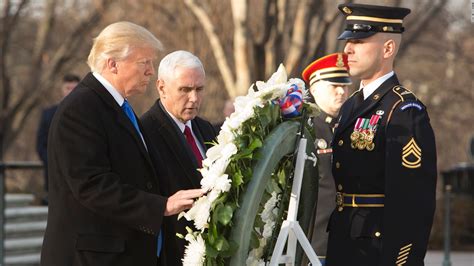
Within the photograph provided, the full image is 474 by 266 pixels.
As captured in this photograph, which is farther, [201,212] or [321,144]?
[321,144]

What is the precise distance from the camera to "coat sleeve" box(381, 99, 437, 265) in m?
5.36

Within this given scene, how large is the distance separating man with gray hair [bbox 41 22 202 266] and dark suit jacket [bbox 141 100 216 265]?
0.53 metres

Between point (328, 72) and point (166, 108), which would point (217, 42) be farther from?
point (166, 108)

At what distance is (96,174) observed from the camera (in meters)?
5.43

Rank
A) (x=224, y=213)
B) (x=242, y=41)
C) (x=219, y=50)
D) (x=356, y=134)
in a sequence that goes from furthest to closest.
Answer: (x=219, y=50) → (x=242, y=41) → (x=356, y=134) → (x=224, y=213)

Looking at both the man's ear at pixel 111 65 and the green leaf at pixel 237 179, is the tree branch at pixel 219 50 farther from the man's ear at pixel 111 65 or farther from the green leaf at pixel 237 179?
the green leaf at pixel 237 179

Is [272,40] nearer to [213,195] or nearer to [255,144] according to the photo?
[255,144]

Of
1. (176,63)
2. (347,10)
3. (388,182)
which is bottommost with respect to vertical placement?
(388,182)

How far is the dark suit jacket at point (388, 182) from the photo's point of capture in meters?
5.36

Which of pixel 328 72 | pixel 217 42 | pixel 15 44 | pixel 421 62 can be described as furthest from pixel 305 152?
pixel 421 62

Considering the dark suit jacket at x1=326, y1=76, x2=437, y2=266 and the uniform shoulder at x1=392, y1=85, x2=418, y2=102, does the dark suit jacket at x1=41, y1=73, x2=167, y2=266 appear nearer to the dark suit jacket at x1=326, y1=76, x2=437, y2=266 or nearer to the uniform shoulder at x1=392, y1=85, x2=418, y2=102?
the dark suit jacket at x1=326, y1=76, x2=437, y2=266

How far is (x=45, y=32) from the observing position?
26.4 m

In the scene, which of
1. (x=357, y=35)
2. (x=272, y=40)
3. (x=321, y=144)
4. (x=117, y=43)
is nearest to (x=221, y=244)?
(x=117, y=43)

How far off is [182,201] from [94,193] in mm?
405
